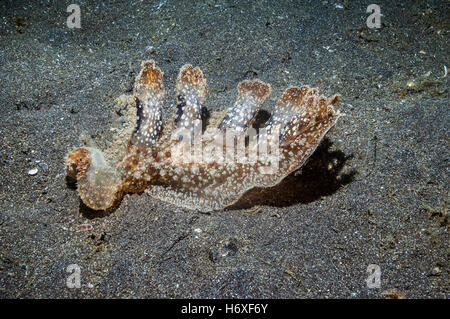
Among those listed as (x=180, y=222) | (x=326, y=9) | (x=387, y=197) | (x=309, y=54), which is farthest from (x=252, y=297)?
(x=326, y=9)

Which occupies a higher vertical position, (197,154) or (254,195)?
(197,154)

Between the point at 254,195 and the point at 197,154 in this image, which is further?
the point at 254,195

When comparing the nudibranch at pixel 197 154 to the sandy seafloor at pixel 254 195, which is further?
the nudibranch at pixel 197 154

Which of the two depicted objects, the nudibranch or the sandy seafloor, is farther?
the nudibranch

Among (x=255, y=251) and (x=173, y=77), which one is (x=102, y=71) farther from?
(x=255, y=251)
